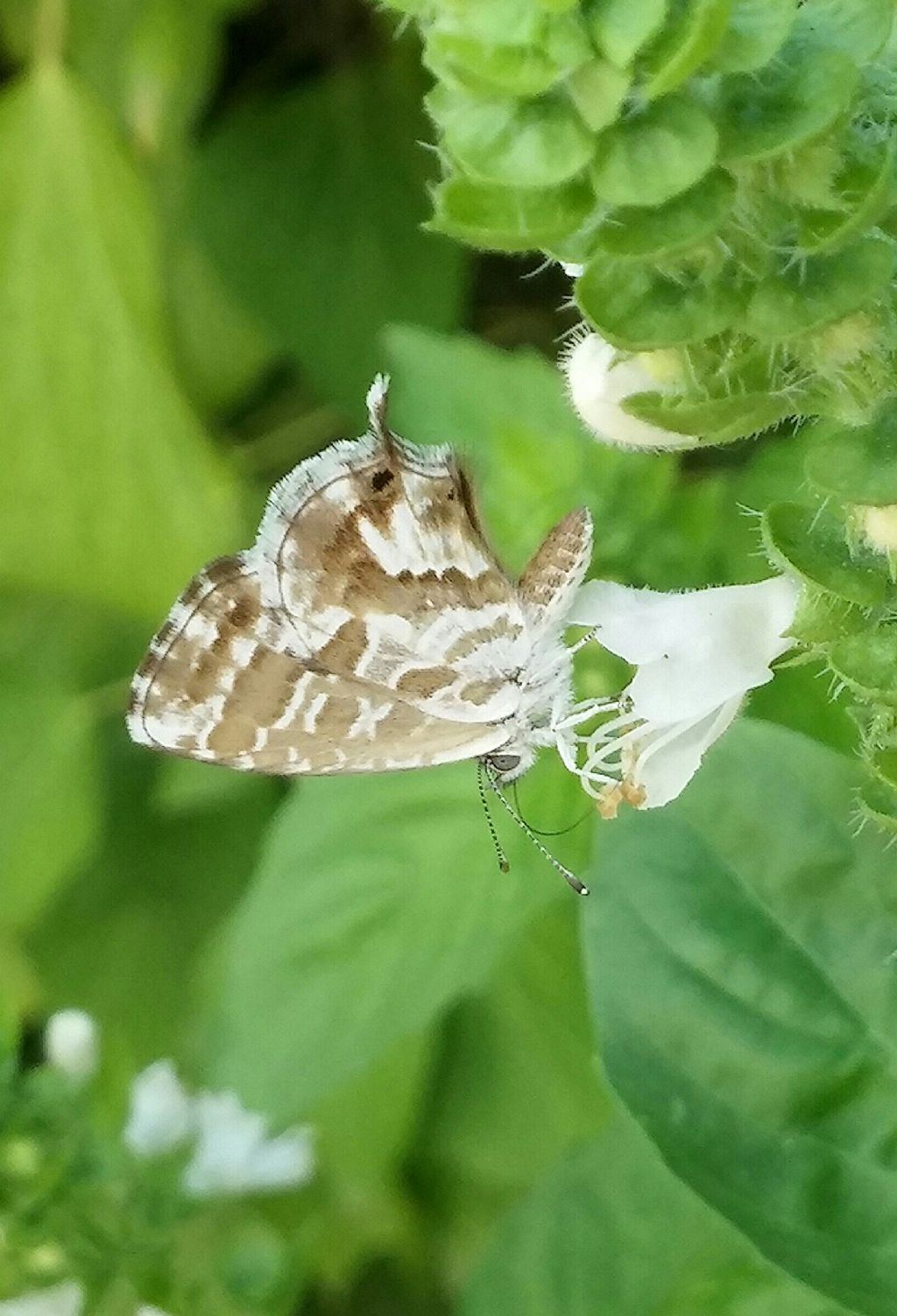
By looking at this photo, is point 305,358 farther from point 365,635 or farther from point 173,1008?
point 365,635

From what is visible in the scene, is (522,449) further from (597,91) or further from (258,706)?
(597,91)

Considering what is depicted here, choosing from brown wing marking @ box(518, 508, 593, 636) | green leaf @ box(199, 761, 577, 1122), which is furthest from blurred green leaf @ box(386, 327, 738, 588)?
brown wing marking @ box(518, 508, 593, 636)

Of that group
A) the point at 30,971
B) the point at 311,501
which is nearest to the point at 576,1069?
the point at 30,971

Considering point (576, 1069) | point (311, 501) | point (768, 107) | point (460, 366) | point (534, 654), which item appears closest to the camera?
point (768, 107)

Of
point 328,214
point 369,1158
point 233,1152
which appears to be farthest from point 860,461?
point 328,214

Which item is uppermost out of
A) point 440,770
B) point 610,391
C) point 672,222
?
point 672,222
